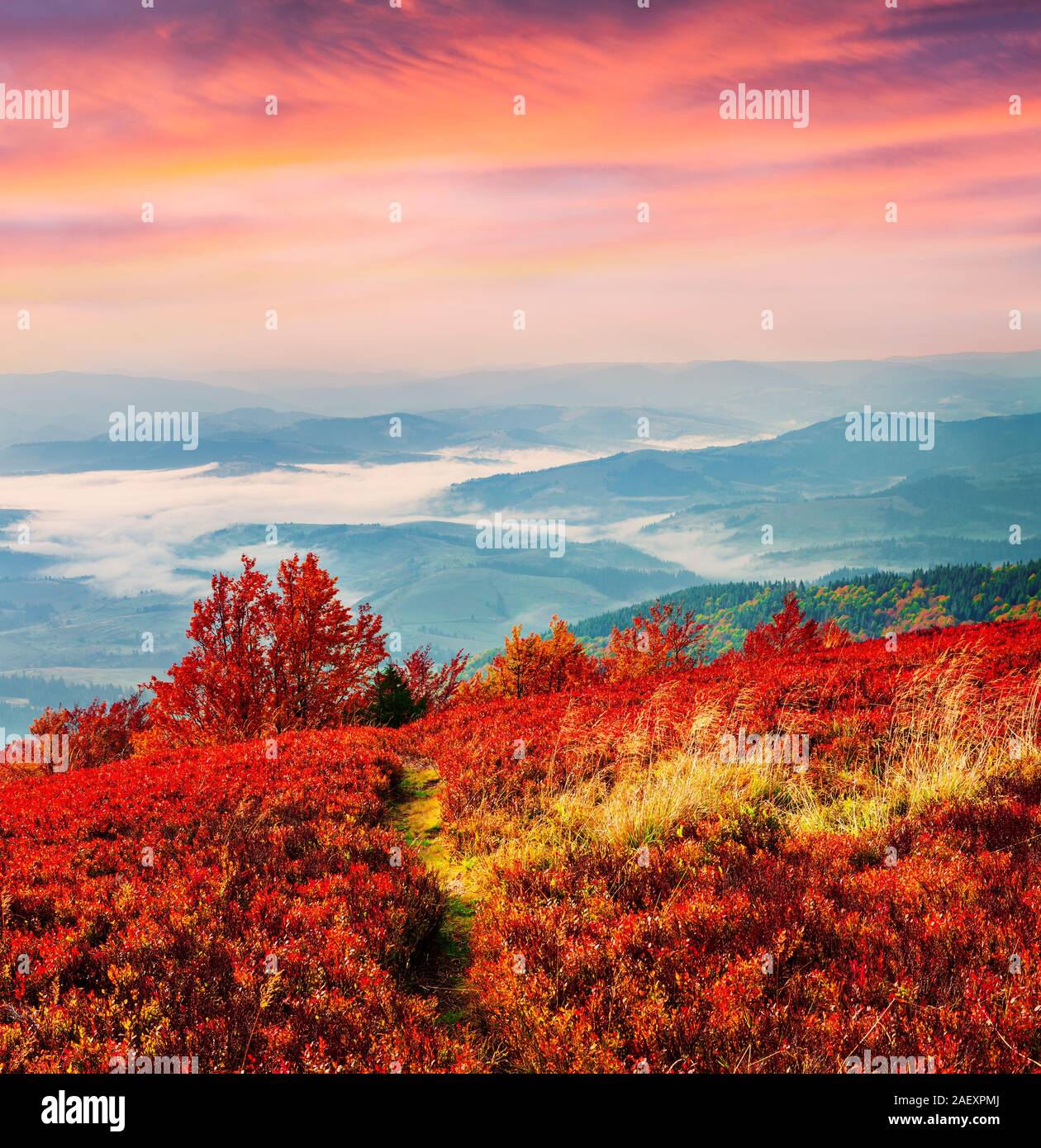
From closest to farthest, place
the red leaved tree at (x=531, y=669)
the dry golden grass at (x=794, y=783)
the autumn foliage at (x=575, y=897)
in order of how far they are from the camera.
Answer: the autumn foliage at (x=575, y=897), the dry golden grass at (x=794, y=783), the red leaved tree at (x=531, y=669)

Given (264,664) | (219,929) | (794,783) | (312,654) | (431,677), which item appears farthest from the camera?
(431,677)

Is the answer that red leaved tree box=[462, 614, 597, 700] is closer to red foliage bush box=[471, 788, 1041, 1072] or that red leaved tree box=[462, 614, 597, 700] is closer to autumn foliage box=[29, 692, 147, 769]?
autumn foliage box=[29, 692, 147, 769]

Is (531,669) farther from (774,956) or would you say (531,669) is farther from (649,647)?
(774,956)

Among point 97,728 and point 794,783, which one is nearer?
point 794,783

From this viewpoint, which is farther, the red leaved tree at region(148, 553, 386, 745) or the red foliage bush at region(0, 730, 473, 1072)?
the red leaved tree at region(148, 553, 386, 745)

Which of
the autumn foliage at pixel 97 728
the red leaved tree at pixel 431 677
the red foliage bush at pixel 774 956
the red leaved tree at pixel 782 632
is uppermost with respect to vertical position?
the red foliage bush at pixel 774 956

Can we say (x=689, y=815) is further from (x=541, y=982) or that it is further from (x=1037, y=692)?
(x=1037, y=692)

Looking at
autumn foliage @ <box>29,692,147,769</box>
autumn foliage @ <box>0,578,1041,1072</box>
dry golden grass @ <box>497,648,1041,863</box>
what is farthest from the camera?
→ autumn foliage @ <box>29,692,147,769</box>

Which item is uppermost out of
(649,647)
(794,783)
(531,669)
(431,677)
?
(794,783)

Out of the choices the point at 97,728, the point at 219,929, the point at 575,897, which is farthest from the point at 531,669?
the point at 219,929

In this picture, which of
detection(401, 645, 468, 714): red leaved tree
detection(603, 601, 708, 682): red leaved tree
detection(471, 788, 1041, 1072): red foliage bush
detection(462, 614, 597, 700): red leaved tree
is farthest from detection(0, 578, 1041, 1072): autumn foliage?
detection(603, 601, 708, 682): red leaved tree

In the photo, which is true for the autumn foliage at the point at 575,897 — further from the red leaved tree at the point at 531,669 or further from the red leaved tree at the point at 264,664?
the red leaved tree at the point at 531,669

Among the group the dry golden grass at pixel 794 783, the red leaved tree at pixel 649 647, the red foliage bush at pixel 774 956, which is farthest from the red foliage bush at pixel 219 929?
the red leaved tree at pixel 649 647

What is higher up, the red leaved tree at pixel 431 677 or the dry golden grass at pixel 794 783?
the dry golden grass at pixel 794 783
